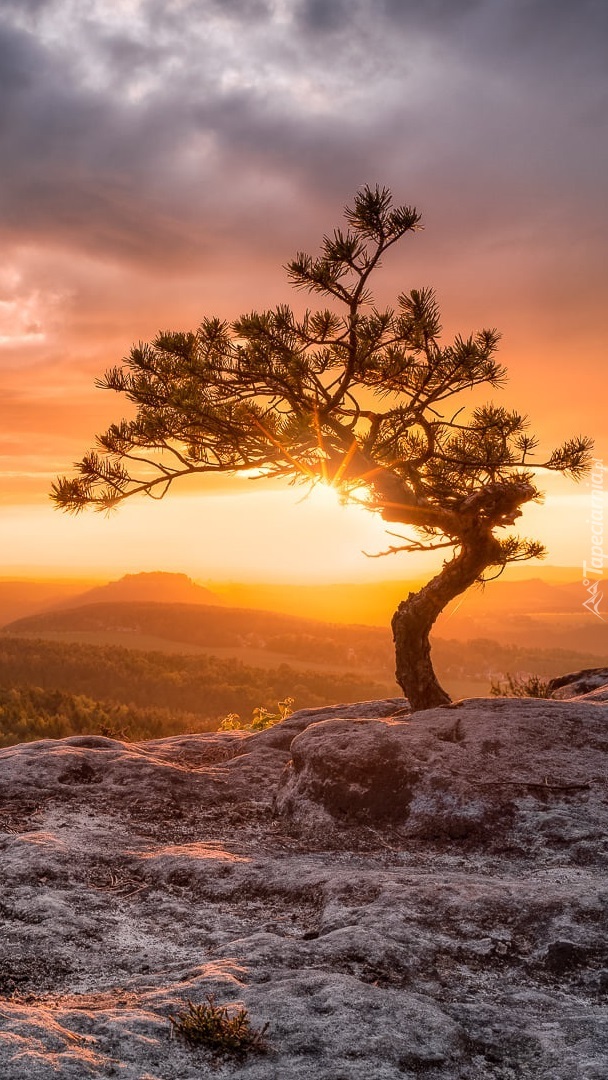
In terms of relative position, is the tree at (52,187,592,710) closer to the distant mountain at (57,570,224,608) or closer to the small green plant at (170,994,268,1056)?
the small green plant at (170,994,268,1056)

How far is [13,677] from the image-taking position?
167 ft

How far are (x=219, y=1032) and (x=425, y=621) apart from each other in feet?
25.4

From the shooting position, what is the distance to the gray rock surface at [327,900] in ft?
11.6

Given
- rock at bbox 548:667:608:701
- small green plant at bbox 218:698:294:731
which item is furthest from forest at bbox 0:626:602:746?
rock at bbox 548:667:608:701

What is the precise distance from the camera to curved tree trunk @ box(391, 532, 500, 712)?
35.4 feet

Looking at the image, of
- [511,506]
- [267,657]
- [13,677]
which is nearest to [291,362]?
[511,506]

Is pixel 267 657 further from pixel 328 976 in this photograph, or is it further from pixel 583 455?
pixel 328 976

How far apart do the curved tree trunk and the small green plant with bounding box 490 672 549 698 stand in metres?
3.85

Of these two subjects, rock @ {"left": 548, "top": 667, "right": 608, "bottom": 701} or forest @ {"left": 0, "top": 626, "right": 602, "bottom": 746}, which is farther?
forest @ {"left": 0, "top": 626, "right": 602, "bottom": 746}

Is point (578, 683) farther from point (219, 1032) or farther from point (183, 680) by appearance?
point (183, 680)

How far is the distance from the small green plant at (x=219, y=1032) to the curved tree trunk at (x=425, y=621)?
24.3 ft

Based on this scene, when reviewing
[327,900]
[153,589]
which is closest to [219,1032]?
[327,900]

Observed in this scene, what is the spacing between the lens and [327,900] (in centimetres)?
552

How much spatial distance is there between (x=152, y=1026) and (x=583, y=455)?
9118 millimetres
